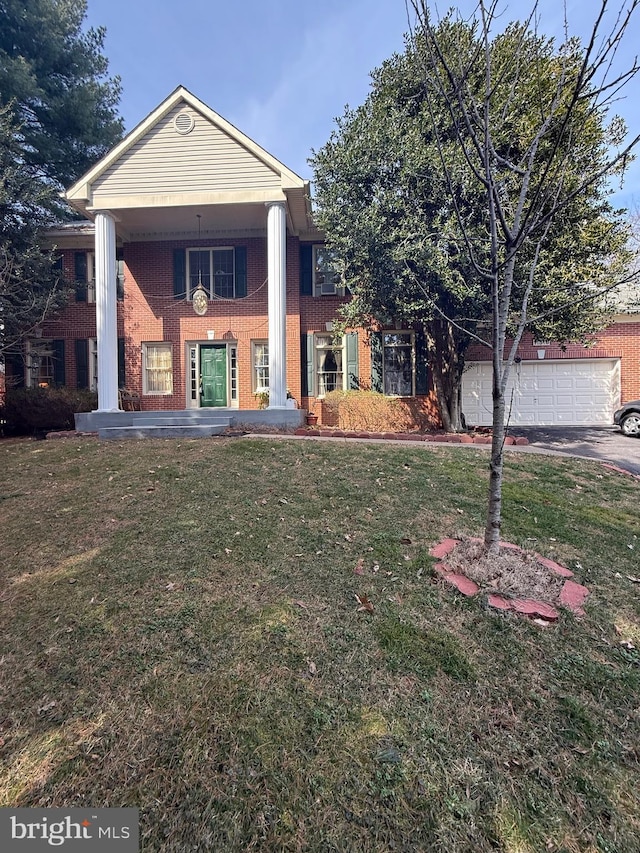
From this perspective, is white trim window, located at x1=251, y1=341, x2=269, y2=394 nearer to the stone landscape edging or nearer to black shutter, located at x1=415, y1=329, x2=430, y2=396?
black shutter, located at x1=415, y1=329, x2=430, y2=396

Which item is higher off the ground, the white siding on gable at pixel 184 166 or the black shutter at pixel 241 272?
the white siding on gable at pixel 184 166

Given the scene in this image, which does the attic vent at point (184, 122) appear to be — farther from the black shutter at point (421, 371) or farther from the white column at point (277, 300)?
the black shutter at point (421, 371)

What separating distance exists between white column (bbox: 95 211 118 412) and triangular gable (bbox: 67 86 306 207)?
869mm

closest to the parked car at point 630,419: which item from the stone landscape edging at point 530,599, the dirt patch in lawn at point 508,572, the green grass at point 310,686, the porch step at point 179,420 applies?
the green grass at point 310,686

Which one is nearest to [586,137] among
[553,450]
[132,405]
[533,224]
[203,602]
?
[553,450]

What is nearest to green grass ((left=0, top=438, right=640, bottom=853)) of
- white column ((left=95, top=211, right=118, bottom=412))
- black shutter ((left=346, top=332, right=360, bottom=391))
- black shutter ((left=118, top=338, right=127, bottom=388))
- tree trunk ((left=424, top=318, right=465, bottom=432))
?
tree trunk ((left=424, top=318, right=465, bottom=432))

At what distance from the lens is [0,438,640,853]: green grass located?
5.32 ft

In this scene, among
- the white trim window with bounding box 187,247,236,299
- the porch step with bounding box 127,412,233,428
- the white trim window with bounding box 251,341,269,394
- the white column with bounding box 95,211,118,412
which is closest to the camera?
the porch step with bounding box 127,412,233,428

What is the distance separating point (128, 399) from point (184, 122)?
7.74m

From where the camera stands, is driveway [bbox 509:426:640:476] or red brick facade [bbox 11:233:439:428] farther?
red brick facade [bbox 11:233:439:428]

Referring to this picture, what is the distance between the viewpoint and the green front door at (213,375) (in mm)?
13039

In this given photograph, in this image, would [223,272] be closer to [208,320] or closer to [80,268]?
[208,320]

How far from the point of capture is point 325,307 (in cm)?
1280

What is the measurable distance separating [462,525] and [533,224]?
2851 millimetres
